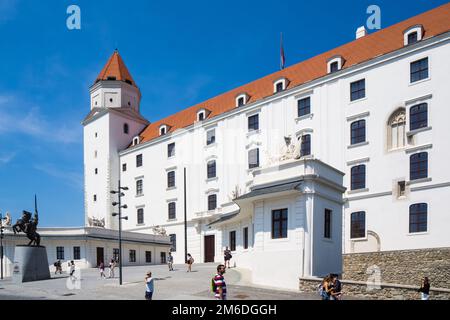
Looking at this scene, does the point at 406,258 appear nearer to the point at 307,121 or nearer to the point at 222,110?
the point at 307,121

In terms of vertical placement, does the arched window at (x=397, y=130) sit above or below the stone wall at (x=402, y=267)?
above

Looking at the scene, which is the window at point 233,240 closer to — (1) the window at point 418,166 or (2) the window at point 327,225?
(1) the window at point 418,166

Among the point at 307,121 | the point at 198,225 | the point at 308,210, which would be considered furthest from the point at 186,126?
the point at 308,210

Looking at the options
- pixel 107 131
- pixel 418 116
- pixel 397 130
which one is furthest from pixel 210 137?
pixel 418 116

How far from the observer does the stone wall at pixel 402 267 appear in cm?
2831

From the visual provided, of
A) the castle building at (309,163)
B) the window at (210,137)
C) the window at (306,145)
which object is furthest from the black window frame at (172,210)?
the window at (306,145)

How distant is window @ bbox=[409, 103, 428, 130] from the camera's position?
3281cm

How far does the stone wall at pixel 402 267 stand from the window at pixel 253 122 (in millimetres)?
17245

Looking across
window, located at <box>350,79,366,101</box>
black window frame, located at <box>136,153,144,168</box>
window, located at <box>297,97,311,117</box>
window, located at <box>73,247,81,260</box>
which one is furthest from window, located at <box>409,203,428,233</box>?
black window frame, located at <box>136,153,144,168</box>

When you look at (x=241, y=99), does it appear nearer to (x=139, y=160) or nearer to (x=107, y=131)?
(x=139, y=160)

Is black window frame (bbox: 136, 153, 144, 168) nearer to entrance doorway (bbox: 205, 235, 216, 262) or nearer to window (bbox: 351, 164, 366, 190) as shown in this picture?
entrance doorway (bbox: 205, 235, 216, 262)

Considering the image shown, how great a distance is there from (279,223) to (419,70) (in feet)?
62.8

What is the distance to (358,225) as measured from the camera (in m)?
35.2
